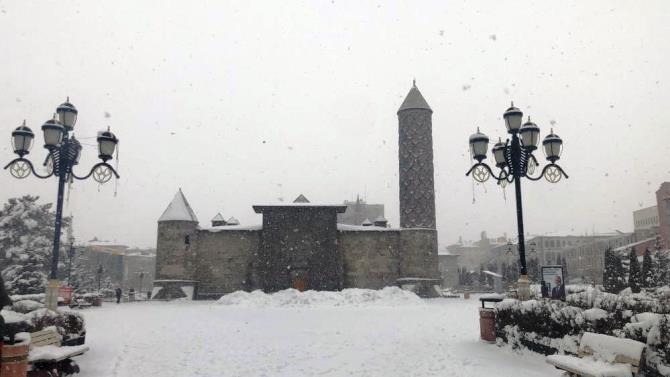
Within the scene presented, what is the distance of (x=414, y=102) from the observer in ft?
120

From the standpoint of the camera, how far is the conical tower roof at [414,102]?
119 feet

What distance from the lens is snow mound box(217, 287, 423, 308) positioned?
82.7 feet

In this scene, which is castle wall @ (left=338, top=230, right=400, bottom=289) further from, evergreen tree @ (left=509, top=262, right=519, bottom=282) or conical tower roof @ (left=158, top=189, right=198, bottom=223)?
evergreen tree @ (left=509, top=262, right=519, bottom=282)

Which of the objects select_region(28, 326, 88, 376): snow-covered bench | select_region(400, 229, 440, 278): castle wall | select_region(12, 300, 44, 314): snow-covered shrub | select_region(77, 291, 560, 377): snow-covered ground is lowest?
select_region(77, 291, 560, 377): snow-covered ground

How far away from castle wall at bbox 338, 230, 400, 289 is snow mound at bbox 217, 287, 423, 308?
6.83 meters

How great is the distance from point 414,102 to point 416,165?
4.73 m

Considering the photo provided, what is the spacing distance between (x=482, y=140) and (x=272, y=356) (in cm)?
652

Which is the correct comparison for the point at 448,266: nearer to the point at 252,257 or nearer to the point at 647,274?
the point at 647,274


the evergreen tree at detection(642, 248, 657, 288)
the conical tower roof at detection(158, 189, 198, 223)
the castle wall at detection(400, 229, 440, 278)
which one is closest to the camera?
the castle wall at detection(400, 229, 440, 278)

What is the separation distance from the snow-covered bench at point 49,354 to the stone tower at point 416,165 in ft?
94.6

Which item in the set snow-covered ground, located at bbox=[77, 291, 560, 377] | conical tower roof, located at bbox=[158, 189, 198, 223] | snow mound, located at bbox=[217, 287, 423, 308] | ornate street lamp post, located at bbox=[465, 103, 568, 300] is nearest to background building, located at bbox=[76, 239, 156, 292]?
conical tower roof, located at bbox=[158, 189, 198, 223]

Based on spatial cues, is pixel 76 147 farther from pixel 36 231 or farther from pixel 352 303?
pixel 36 231

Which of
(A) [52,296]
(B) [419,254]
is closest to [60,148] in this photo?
(A) [52,296]

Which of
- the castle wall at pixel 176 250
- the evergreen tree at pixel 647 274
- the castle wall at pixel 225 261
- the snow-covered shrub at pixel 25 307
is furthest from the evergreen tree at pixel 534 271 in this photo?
the snow-covered shrub at pixel 25 307
